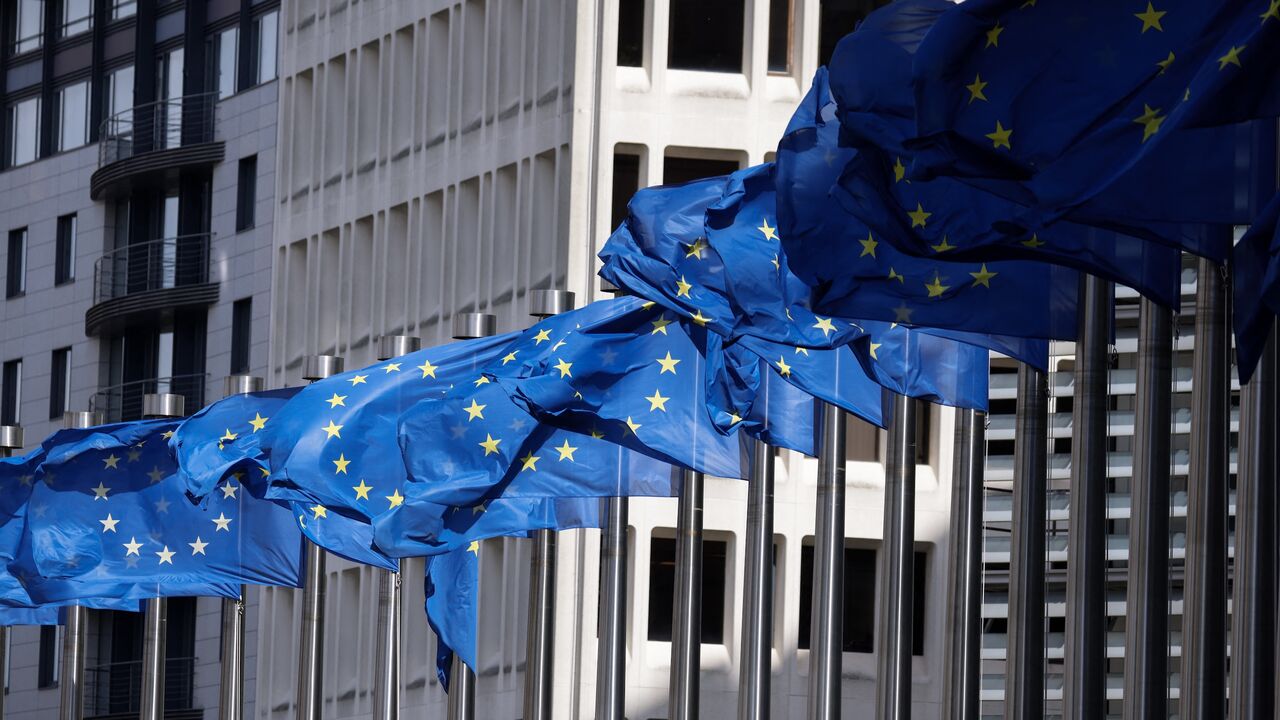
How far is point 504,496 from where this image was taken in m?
49.8

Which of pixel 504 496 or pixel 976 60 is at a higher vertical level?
pixel 976 60

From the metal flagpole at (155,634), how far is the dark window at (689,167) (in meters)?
12.3

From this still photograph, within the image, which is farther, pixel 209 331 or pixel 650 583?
pixel 209 331

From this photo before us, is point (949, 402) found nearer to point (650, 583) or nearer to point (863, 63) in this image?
point (863, 63)

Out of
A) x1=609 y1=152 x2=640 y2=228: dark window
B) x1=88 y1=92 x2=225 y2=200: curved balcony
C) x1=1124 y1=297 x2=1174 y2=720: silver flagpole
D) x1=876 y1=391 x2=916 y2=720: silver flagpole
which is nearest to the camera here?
x1=1124 y1=297 x2=1174 y2=720: silver flagpole

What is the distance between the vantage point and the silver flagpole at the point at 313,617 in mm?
61906

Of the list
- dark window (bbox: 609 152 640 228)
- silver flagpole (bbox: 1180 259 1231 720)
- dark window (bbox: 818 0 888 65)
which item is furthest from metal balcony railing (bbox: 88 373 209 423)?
silver flagpole (bbox: 1180 259 1231 720)

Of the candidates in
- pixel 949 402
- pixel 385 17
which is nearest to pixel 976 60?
pixel 949 402

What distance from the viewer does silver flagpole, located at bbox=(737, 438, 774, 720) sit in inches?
1939

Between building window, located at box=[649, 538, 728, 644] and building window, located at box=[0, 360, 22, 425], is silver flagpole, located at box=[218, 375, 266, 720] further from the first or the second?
building window, located at box=[0, 360, 22, 425]

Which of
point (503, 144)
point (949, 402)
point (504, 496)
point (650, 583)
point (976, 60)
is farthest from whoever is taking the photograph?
point (503, 144)

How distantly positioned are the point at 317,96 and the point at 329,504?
118 feet

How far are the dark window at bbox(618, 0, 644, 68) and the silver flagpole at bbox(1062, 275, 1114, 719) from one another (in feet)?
123

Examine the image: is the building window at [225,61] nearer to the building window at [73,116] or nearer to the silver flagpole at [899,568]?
the building window at [73,116]
